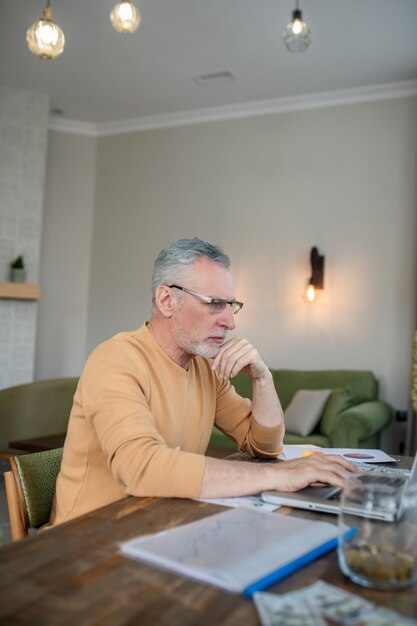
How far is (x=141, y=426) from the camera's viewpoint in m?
1.24

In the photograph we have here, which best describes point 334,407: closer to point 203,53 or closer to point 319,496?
point 203,53

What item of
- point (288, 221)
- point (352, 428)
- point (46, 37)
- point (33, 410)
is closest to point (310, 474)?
point (46, 37)

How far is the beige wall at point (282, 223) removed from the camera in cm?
484

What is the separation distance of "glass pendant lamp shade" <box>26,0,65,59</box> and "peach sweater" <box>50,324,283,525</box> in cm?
172

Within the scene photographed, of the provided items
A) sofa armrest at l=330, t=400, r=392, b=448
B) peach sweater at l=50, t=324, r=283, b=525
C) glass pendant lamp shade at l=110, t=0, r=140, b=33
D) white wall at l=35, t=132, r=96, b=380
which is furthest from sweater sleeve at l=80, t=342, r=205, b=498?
white wall at l=35, t=132, r=96, b=380

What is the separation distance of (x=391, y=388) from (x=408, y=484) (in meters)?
4.06

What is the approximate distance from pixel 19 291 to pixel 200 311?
13.0ft

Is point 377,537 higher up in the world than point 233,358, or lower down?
lower down

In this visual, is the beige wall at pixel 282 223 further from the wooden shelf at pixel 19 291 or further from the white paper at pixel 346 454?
the white paper at pixel 346 454

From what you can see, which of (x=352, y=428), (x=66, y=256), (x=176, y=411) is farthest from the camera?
(x=66, y=256)

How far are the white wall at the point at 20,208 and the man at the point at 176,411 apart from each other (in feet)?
13.0

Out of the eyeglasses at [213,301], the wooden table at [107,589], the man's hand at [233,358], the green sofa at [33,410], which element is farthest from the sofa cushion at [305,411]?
the wooden table at [107,589]

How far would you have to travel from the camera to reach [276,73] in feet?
15.6

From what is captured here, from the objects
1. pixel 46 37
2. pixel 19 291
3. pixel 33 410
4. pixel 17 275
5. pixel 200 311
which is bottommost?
pixel 33 410
